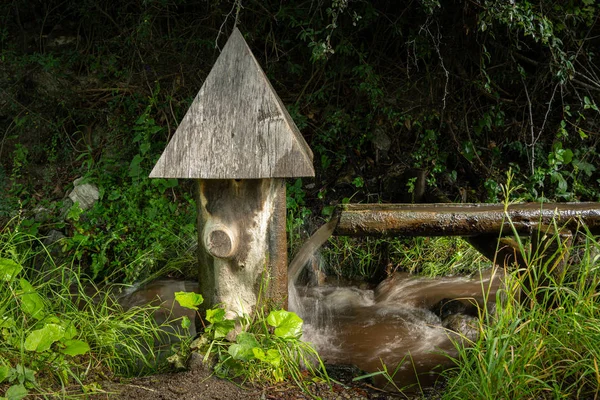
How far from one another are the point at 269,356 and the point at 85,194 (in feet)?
12.4

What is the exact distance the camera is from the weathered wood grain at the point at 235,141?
104 inches

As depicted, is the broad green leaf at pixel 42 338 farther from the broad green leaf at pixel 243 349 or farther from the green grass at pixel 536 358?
the green grass at pixel 536 358

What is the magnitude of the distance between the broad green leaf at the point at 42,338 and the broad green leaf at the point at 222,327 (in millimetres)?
711

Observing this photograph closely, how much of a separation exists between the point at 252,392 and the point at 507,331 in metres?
1.16

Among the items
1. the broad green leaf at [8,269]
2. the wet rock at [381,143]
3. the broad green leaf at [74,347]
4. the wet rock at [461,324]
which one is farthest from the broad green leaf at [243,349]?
the wet rock at [381,143]

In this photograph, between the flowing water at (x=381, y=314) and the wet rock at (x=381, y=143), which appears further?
the wet rock at (x=381, y=143)

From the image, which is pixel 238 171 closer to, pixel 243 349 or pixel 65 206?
pixel 243 349

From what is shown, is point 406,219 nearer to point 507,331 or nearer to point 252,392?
point 507,331

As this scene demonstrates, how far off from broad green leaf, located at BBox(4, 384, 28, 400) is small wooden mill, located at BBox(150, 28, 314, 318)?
98 centimetres

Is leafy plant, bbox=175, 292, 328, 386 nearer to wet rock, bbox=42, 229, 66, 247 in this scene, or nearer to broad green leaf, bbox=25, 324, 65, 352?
broad green leaf, bbox=25, 324, 65, 352

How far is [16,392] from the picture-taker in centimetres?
225

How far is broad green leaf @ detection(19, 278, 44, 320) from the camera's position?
9.03ft

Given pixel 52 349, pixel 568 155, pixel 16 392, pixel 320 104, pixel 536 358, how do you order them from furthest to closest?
pixel 320 104
pixel 568 155
pixel 52 349
pixel 536 358
pixel 16 392

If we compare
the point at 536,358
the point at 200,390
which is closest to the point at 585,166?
the point at 536,358
